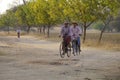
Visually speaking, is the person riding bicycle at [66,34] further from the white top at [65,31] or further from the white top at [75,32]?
the white top at [75,32]

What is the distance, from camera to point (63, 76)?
13.8m

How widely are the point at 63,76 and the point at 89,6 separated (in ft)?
90.4

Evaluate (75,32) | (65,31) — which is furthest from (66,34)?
(75,32)

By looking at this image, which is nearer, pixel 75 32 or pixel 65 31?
pixel 65 31

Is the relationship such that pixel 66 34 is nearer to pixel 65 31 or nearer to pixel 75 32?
pixel 65 31

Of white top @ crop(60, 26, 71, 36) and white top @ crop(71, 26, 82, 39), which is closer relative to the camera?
white top @ crop(60, 26, 71, 36)

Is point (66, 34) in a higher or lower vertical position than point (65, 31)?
lower

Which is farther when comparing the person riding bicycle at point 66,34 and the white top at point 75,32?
the white top at point 75,32

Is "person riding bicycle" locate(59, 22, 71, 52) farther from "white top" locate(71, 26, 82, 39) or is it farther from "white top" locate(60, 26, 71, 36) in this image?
"white top" locate(71, 26, 82, 39)

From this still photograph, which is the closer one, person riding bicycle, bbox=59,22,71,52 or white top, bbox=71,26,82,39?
person riding bicycle, bbox=59,22,71,52

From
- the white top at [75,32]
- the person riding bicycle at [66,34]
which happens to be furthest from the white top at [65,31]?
the white top at [75,32]

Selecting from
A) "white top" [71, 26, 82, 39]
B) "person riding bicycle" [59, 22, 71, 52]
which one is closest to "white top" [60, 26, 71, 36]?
"person riding bicycle" [59, 22, 71, 52]

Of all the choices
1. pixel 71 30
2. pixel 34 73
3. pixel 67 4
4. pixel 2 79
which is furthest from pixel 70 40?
pixel 67 4

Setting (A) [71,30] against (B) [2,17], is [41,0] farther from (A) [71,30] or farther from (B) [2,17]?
(B) [2,17]
